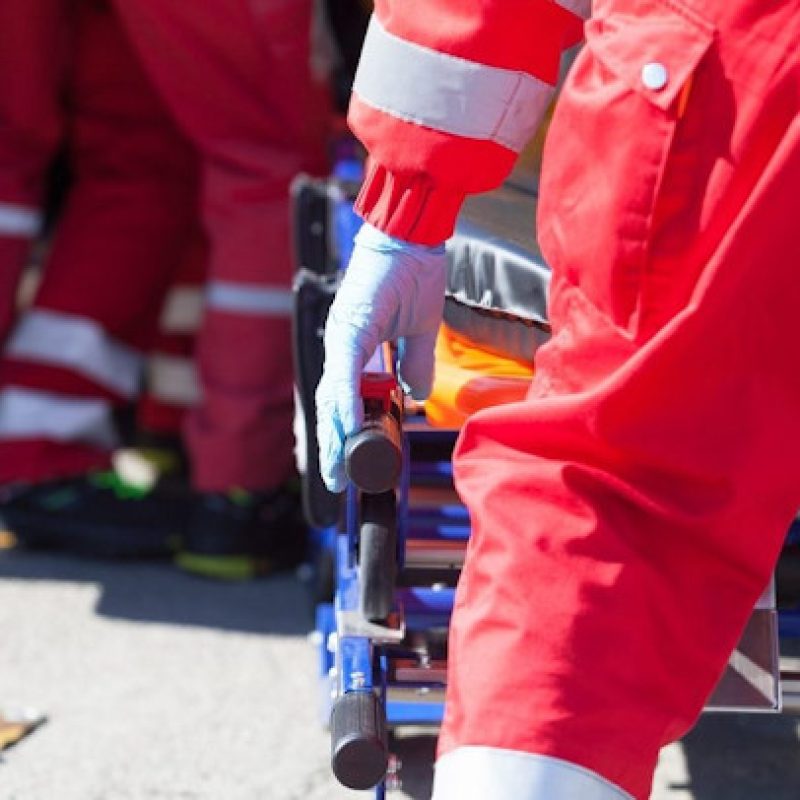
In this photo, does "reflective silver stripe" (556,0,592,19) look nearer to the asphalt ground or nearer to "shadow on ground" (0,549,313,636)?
the asphalt ground

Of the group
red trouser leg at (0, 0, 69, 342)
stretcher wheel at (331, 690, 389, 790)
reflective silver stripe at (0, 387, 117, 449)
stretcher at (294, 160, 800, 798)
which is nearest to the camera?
stretcher wheel at (331, 690, 389, 790)

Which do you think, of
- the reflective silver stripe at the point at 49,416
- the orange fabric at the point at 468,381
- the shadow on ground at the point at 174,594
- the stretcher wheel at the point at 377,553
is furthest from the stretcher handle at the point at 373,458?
the reflective silver stripe at the point at 49,416

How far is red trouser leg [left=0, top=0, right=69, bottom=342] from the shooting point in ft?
11.3

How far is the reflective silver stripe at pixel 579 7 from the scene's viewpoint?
177 cm

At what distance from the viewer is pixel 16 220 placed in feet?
11.7

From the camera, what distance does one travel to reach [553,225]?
1.60 meters

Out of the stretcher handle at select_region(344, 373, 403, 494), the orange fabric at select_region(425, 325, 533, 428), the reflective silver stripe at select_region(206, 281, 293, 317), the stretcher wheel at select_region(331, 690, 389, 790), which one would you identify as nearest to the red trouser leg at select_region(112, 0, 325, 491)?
the reflective silver stripe at select_region(206, 281, 293, 317)

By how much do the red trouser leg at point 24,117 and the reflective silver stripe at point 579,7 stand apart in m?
1.91

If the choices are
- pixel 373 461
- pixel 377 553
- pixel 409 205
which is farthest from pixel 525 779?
pixel 409 205

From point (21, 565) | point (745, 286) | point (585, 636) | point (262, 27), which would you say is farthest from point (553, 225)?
point (21, 565)

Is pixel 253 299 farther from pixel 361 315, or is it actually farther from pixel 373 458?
pixel 373 458

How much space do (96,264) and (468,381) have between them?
1.67 meters

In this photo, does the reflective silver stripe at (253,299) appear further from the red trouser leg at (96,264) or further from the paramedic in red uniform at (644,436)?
the paramedic in red uniform at (644,436)

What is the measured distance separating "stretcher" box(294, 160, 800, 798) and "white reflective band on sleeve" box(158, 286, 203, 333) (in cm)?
144
